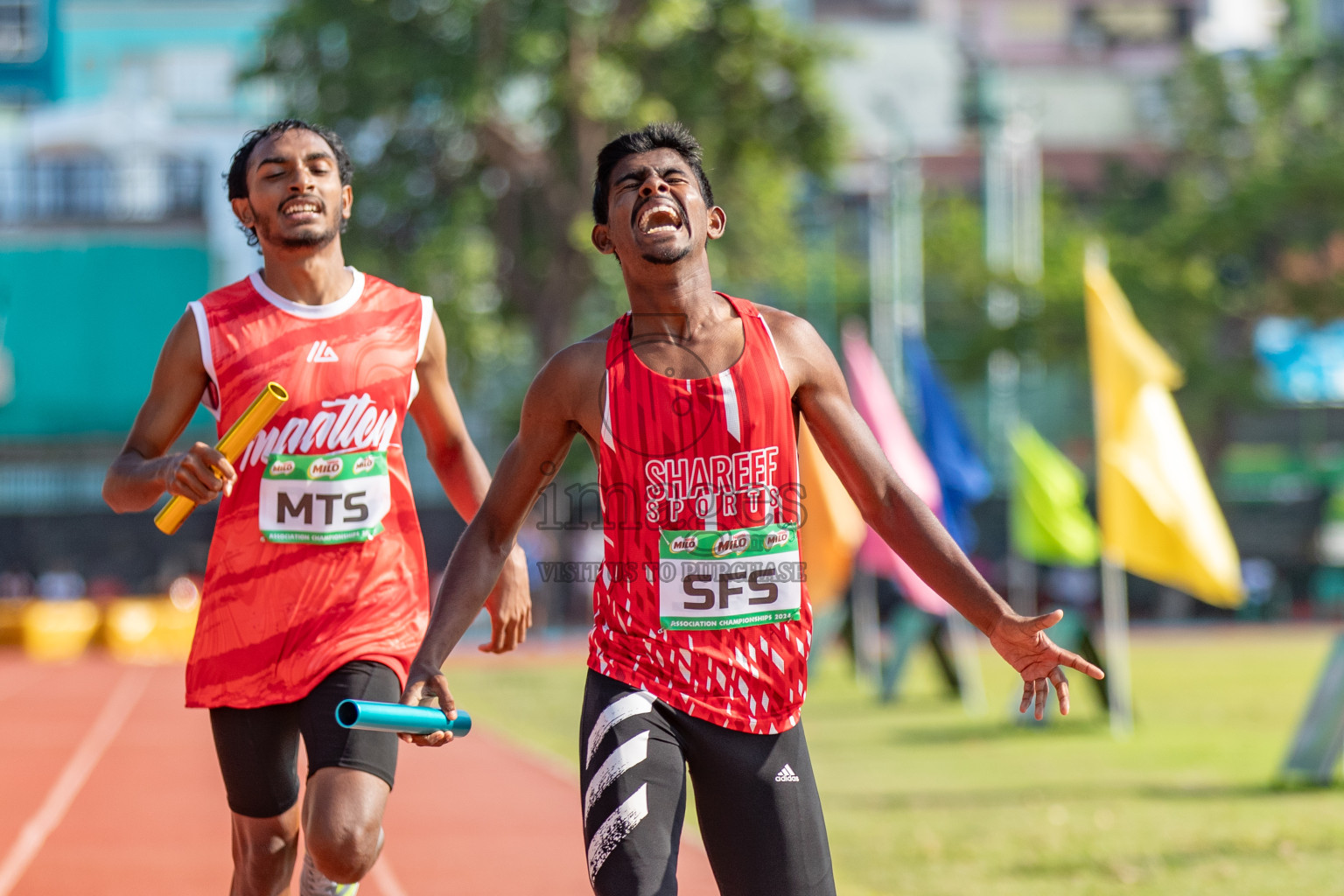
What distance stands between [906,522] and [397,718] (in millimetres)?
1158

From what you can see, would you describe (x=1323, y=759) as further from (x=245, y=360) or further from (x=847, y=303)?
(x=847, y=303)

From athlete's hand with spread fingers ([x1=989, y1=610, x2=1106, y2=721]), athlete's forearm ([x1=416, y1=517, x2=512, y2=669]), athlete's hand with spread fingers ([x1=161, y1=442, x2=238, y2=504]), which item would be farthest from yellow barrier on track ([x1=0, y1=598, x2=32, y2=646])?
athlete's hand with spread fingers ([x1=989, y1=610, x2=1106, y2=721])

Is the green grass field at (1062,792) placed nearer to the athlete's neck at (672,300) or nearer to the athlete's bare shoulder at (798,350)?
the athlete's bare shoulder at (798,350)

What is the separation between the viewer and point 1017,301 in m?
33.2

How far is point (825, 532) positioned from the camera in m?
16.9

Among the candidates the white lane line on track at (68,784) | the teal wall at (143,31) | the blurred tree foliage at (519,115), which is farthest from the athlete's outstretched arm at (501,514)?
the teal wall at (143,31)

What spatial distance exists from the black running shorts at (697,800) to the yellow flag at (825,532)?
12369 mm

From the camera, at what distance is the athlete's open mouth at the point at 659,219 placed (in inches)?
147

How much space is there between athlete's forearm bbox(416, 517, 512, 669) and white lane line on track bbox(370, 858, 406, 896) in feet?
13.3

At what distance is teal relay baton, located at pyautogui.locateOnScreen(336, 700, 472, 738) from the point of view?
346 cm

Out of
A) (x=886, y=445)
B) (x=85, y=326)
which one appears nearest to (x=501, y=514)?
(x=886, y=445)

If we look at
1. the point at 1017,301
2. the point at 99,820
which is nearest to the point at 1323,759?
the point at 99,820

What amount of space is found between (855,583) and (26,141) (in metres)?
25.9

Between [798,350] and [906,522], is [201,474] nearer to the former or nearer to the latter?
[798,350]
